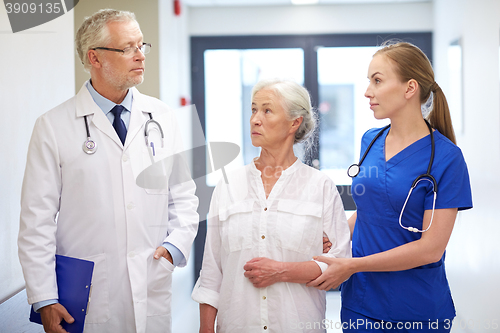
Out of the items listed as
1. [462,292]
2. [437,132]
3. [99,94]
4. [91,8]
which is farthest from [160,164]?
[462,292]

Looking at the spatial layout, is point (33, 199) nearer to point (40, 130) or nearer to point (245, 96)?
point (40, 130)

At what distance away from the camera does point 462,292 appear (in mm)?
2887

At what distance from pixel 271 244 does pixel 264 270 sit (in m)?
0.10

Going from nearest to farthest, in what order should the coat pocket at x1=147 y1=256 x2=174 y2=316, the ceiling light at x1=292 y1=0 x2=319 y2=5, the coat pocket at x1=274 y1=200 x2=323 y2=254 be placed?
the coat pocket at x1=274 y1=200 x2=323 y2=254 < the coat pocket at x1=147 y1=256 x2=174 y2=316 < the ceiling light at x1=292 y1=0 x2=319 y2=5

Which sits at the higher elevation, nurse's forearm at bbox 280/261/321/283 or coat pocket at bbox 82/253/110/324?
nurse's forearm at bbox 280/261/321/283

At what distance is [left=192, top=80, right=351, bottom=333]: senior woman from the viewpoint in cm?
137

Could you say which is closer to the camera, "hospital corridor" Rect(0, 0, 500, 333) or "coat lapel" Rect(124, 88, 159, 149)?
"hospital corridor" Rect(0, 0, 500, 333)

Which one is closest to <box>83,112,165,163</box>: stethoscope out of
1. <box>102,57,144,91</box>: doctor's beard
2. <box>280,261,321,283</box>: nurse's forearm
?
<box>102,57,144,91</box>: doctor's beard

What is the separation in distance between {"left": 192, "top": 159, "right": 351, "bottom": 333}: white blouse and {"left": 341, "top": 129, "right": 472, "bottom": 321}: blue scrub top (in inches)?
4.3

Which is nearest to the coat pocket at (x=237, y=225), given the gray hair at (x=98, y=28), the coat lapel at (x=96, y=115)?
the coat lapel at (x=96, y=115)

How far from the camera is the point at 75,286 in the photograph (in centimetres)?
138

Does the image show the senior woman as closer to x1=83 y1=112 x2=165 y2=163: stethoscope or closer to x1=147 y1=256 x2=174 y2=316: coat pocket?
x1=147 y1=256 x2=174 y2=316: coat pocket

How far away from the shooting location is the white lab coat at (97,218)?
4.43 feet

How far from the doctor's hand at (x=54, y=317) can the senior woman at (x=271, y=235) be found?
1.34 ft
